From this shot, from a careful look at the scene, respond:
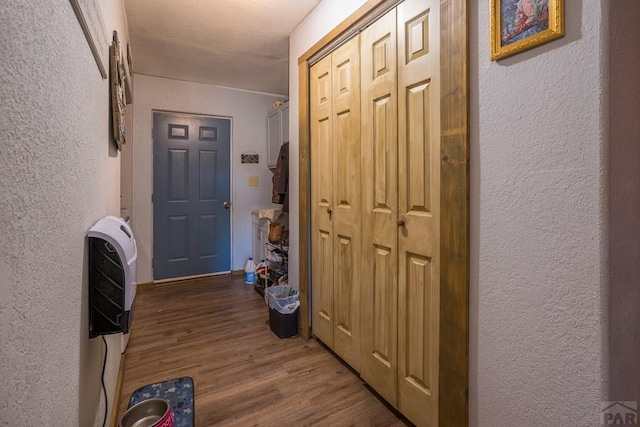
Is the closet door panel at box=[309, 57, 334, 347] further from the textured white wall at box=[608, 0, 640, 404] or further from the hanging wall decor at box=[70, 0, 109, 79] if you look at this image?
the textured white wall at box=[608, 0, 640, 404]

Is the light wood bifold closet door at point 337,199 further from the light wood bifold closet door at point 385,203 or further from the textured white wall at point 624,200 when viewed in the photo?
the textured white wall at point 624,200

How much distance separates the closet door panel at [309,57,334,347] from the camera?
2.19 metres

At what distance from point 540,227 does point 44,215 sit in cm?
130

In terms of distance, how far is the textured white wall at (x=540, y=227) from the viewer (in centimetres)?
91

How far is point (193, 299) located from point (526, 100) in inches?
131

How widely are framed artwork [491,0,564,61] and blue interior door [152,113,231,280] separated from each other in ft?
11.8

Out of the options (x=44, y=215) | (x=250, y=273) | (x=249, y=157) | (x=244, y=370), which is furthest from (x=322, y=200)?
(x=249, y=157)

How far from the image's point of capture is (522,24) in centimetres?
105

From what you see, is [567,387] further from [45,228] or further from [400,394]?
[45,228]

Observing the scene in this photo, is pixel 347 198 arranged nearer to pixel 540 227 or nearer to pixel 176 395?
pixel 540 227

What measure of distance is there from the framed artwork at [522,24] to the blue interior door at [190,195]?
3584mm

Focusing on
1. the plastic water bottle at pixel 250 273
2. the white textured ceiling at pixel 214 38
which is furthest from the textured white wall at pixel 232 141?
the plastic water bottle at pixel 250 273

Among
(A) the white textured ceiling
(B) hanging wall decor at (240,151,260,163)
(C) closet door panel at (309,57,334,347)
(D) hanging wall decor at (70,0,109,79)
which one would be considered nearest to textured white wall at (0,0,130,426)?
(D) hanging wall decor at (70,0,109,79)

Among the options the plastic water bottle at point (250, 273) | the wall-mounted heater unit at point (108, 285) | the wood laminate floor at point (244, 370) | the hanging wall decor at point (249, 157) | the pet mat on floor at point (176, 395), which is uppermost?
the hanging wall decor at point (249, 157)
